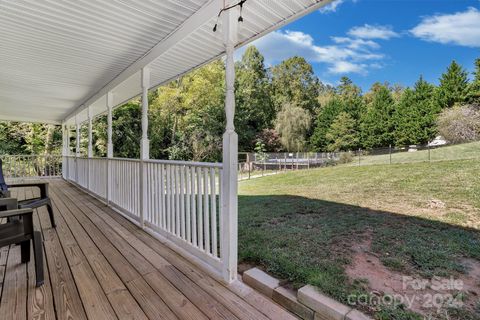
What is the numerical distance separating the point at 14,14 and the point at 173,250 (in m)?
2.85

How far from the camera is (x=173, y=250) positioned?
279 cm

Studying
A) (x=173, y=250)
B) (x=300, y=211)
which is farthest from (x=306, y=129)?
(x=173, y=250)

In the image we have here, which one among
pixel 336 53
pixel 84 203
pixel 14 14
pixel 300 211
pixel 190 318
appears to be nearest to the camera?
pixel 190 318

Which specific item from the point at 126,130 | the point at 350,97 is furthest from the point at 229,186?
the point at 350,97

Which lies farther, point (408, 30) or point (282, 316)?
point (408, 30)

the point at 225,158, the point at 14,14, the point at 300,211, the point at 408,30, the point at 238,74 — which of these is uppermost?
the point at 408,30

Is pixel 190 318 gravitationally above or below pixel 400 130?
below

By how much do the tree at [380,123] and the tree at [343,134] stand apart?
795 mm

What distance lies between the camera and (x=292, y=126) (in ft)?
72.5

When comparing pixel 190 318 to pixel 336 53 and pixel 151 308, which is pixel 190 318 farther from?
pixel 336 53

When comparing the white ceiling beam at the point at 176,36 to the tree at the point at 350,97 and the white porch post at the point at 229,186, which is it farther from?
the tree at the point at 350,97

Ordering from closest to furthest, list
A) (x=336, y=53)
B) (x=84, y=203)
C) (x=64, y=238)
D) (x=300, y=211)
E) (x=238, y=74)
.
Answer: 1. (x=64, y=238)
2. (x=300, y=211)
3. (x=84, y=203)
4. (x=238, y=74)
5. (x=336, y=53)

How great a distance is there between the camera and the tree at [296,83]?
2666 centimetres

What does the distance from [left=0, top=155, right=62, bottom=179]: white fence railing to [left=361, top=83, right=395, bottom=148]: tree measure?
21.7 m
